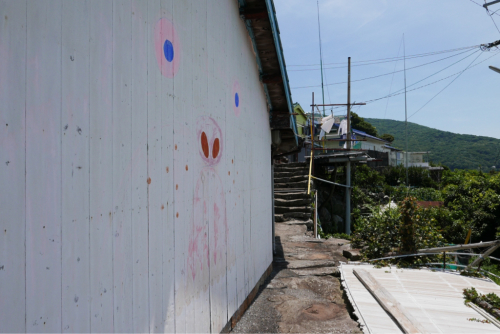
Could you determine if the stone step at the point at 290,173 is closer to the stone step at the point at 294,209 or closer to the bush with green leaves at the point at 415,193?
the stone step at the point at 294,209

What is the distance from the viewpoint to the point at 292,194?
499 inches

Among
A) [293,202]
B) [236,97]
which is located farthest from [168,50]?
[293,202]

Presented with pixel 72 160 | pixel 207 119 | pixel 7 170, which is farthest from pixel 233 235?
pixel 7 170

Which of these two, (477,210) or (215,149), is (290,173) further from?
(215,149)

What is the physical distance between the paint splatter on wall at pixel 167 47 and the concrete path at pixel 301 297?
10.9 feet

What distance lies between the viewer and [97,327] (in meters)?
1.89

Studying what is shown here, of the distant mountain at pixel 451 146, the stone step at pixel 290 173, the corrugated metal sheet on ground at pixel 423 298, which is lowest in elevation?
the corrugated metal sheet on ground at pixel 423 298

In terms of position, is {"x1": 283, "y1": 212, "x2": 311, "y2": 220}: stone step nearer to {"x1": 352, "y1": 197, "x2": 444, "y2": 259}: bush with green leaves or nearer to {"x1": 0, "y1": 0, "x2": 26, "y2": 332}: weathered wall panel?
{"x1": 352, "y1": 197, "x2": 444, "y2": 259}: bush with green leaves

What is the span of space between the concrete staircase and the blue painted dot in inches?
377

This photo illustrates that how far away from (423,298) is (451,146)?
10605 centimetres

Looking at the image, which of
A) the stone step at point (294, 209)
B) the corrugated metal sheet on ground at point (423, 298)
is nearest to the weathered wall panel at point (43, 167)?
the corrugated metal sheet on ground at point (423, 298)

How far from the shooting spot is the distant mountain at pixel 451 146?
82625mm

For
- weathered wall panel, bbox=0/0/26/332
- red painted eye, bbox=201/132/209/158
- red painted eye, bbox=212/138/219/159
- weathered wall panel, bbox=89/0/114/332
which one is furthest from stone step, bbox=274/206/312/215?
weathered wall panel, bbox=0/0/26/332

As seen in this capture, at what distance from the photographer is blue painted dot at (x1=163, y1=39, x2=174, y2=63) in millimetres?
2816
